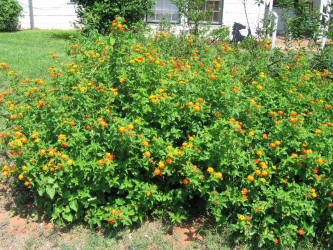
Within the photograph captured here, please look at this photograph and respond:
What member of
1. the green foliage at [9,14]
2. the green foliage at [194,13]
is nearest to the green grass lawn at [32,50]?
the green foliage at [9,14]

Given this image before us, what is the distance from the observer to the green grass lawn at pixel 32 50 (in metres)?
7.01

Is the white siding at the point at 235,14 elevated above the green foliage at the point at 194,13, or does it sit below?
above

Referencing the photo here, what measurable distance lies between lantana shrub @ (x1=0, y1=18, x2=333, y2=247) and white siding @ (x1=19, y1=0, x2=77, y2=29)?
11.4 m

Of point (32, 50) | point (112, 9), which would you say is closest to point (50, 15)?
point (32, 50)

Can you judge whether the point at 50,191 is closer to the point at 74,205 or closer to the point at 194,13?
Result: the point at 74,205

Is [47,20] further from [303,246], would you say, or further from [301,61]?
[303,246]

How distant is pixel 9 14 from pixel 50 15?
156cm

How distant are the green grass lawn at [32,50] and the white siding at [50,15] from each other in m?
0.81

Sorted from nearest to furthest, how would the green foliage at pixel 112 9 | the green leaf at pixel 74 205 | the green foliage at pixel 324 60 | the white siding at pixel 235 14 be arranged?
the green leaf at pixel 74 205, the green foliage at pixel 324 60, the green foliage at pixel 112 9, the white siding at pixel 235 14

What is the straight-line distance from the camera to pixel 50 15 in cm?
1384

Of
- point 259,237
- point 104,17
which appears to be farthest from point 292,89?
point 104,17

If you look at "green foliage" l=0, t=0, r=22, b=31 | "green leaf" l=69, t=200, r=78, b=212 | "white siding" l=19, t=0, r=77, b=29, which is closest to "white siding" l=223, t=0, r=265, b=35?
"white siding" l=19, t=0, r=77, b=29

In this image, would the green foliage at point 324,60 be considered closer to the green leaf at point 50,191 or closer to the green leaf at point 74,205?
the green leaf at point 74,205

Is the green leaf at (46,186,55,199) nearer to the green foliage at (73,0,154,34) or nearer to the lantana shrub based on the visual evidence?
the lantana shrub
